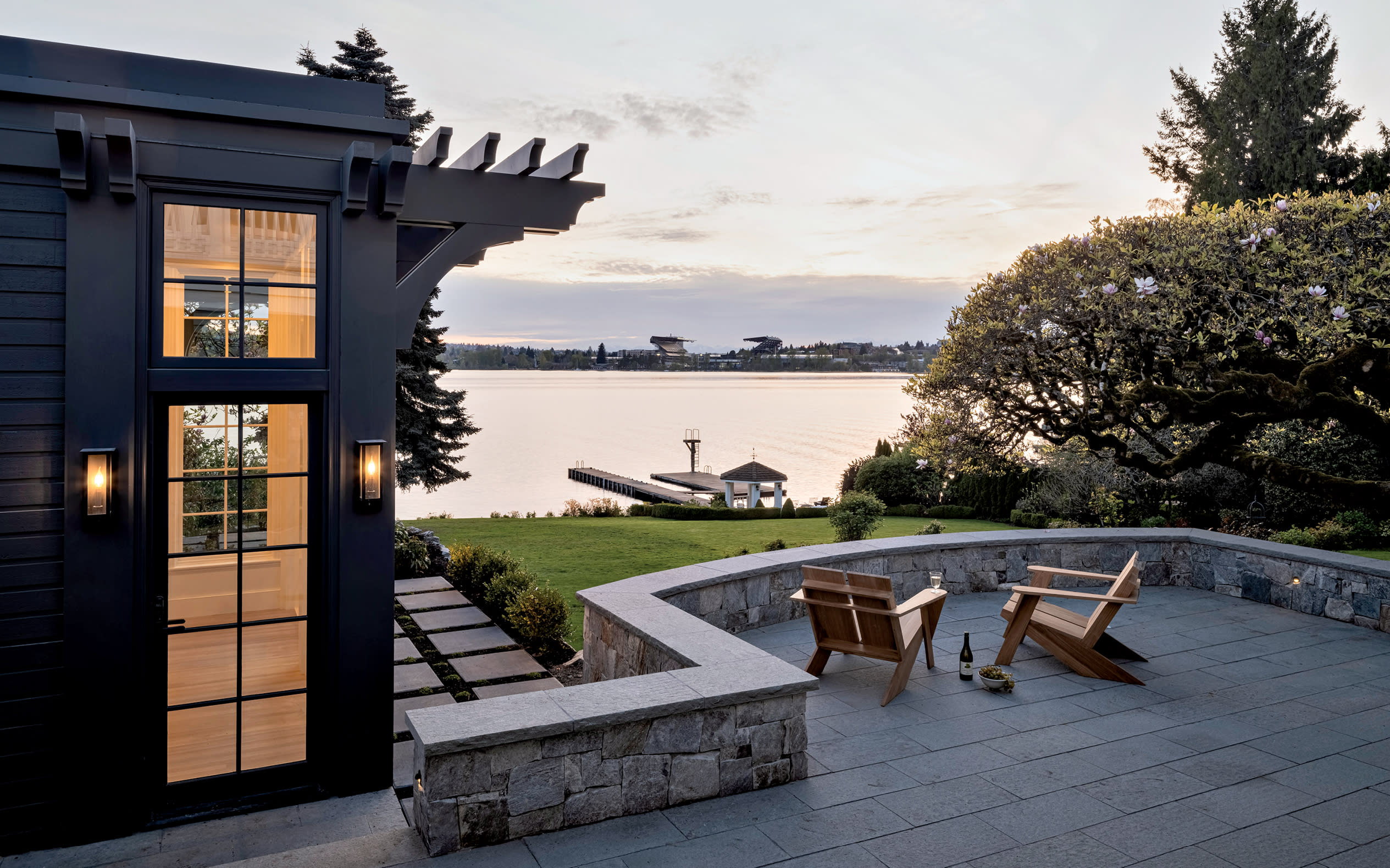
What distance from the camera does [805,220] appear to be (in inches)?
1449

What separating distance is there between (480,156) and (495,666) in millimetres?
4049

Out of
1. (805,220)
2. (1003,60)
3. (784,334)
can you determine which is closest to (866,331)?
(784,334)

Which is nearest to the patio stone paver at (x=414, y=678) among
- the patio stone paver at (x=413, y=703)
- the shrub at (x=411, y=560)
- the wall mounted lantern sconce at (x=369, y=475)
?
the patio stone paver at (x=413, y=703)

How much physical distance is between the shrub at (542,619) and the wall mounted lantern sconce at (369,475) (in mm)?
2787

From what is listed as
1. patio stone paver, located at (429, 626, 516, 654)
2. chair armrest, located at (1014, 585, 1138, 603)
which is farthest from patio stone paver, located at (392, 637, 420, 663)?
chair armrest, located at (1014, 585, 1138, 603)

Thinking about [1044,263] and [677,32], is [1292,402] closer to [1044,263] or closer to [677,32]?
[1044,263]

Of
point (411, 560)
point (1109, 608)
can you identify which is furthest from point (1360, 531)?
point (411, 560)

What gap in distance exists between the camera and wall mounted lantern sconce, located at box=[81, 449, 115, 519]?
4.00 m

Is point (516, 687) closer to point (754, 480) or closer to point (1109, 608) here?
point (1109, 608)

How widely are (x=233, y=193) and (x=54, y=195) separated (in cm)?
79

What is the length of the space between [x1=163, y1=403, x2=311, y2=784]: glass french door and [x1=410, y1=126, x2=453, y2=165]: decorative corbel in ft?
5.34

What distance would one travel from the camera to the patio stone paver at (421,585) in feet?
30.8

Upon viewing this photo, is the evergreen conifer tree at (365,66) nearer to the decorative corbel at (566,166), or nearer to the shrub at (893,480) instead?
the decorative corbel at (566,166)

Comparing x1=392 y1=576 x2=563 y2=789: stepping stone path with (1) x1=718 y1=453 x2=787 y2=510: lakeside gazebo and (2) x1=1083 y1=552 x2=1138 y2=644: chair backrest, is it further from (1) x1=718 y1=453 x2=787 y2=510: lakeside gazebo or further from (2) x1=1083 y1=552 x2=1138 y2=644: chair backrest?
(1) x1=718 y1=453 x2=787 y2=510: lakeside gazebo
